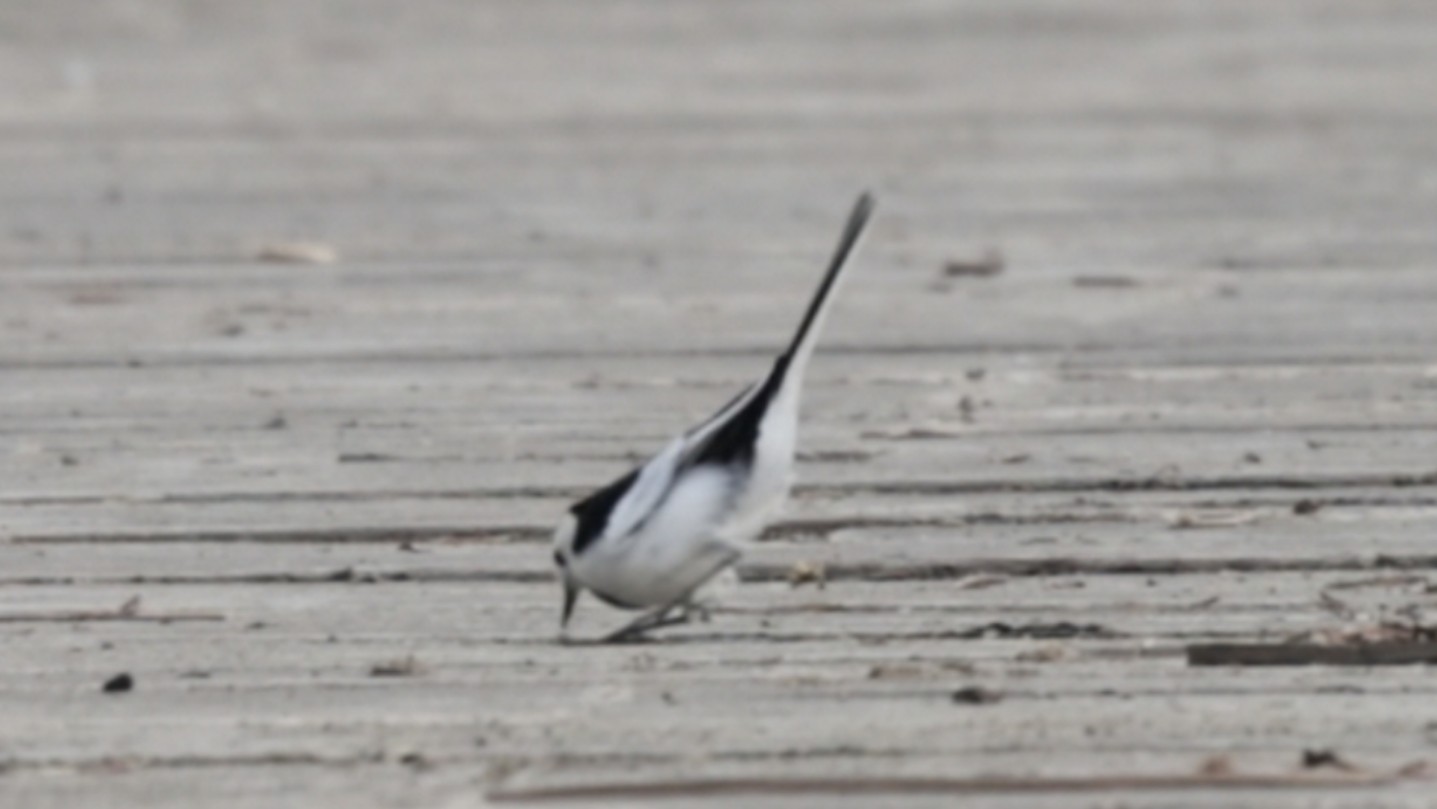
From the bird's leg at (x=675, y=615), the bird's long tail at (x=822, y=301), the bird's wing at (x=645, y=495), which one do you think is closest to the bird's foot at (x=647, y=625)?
the bird's leg at (x=675, y=615)

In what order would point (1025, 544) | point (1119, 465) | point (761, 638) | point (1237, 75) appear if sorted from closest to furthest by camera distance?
point (761, 638), point (1025, 544), point (1119, 465), point (1237, 75)

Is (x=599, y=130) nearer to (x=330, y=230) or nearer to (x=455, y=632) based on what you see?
(x=330, y=230)

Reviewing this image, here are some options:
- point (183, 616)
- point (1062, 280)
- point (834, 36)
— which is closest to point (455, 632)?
point (183, 616)

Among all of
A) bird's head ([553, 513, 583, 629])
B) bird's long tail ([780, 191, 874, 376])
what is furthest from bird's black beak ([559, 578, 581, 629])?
bird's long tail ([780, 191, 874, 376])

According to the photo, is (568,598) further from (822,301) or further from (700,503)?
(822,301)

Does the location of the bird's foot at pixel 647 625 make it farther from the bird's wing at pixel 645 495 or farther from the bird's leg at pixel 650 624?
the bird's wing at pixel 645 495

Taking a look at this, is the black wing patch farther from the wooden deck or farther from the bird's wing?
the wooden deck

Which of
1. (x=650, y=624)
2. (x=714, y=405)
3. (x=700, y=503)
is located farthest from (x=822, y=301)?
(x=714, y=405)
